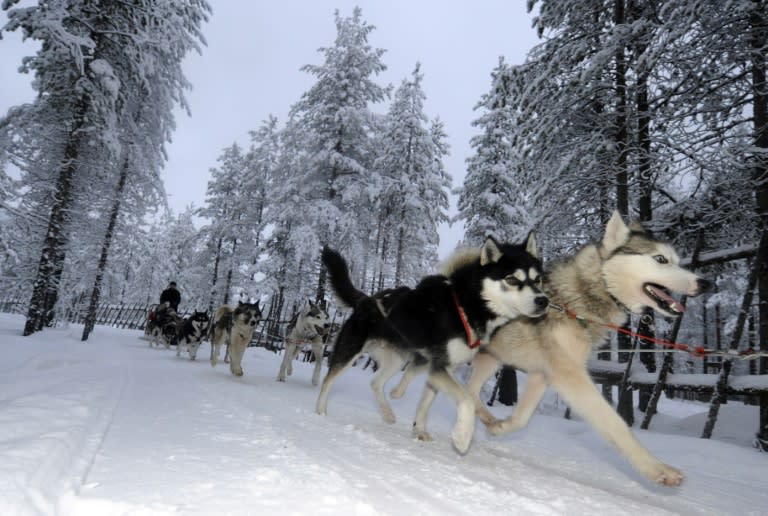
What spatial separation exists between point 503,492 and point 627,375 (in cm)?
546

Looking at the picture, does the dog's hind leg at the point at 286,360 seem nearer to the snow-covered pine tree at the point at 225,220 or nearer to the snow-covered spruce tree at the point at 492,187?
the snow-covered spruce tree at the point at 492,187

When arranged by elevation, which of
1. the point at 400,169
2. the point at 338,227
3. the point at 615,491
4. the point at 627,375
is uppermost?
the point at 400,169

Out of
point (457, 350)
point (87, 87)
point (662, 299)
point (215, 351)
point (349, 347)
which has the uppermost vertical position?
point (87, 87)

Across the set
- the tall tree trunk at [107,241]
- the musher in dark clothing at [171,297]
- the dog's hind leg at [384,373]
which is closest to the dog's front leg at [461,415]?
the dog's hind leg at [384,373]

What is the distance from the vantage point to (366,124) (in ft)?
60.9

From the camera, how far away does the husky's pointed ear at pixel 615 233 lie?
3854mm

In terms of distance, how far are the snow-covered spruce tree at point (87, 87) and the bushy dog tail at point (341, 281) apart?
31.2ft

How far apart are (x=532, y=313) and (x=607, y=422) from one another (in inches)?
39.7

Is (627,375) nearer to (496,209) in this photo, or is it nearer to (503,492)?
(503,492)

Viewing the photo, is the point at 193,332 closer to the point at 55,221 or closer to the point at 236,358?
the point at 236,358

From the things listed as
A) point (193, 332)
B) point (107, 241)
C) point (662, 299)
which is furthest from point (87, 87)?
point (662, 299)

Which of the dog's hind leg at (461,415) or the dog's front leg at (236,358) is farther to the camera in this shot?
the dog's front leg at (236,358)

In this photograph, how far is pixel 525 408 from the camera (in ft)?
13.3

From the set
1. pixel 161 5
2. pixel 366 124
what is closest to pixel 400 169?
pixel 366 124
